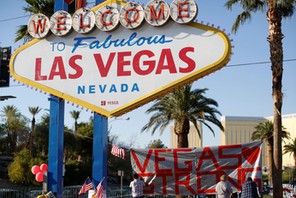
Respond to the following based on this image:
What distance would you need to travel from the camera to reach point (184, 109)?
27203mm

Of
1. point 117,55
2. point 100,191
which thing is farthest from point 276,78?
point 100,191

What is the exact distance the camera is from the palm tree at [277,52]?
64.4 feet

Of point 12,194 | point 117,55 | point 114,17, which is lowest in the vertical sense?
point 12,194

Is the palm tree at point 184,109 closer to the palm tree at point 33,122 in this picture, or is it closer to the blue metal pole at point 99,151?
the blue metal pole at point 99,151

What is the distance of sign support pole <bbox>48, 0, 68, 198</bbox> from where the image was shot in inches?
539

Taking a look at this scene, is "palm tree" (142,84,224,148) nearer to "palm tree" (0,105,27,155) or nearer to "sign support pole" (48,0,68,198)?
"sign support pole" (48,0,68,198)

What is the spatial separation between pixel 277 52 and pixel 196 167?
26.5ft

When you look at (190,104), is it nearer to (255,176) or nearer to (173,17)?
(255,176)

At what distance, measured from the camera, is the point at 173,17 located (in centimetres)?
1256

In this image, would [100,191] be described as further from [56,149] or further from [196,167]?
[196,167]

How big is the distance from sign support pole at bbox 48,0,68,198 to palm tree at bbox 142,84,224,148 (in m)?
13.4

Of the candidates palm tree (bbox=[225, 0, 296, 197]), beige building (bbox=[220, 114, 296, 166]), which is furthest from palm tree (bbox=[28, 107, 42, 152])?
beige building (bbox=[220, 114, 296, 166])

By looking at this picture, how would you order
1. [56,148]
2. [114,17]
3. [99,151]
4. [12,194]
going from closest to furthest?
[99,151] < [114,17] < [56,148] < [12,194]

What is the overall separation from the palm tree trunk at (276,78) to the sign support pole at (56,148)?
32.2 feet
